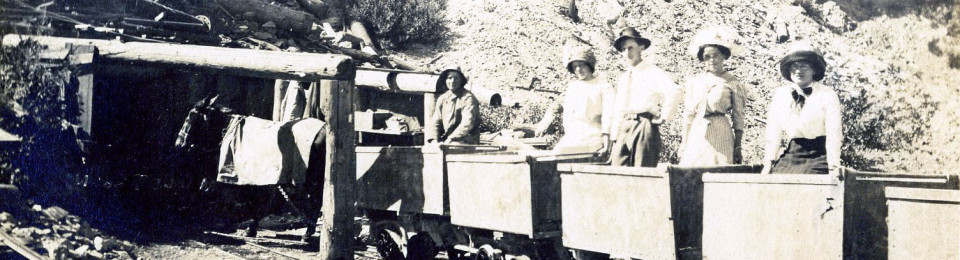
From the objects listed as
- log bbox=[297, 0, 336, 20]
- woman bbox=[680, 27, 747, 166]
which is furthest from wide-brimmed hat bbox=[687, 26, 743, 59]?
log bbox=[297, 0, 336, 20]

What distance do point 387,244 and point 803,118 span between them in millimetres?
5012

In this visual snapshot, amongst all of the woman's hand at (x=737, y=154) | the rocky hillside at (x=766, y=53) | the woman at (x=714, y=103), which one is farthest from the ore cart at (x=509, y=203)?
the rocky hillside at (x=766, y=53)

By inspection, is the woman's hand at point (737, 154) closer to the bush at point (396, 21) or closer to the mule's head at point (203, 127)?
the mule's head at point (203, 127)

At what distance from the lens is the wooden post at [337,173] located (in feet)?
Result: 28.6

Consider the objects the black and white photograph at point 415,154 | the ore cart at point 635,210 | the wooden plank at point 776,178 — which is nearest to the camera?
the wooden plank at point 776,178

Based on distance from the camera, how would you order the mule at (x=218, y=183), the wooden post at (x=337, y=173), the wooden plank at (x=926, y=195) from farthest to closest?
the mule at (x=218, y=183) → the wooden post at (x=337, y=173) → the wooden plank at (x=926, y=195)

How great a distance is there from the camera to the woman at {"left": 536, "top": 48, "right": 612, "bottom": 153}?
25.1 ft

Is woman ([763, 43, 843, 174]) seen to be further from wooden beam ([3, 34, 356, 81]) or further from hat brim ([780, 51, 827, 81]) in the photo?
wooden beam ([3, 34, 356, 81])

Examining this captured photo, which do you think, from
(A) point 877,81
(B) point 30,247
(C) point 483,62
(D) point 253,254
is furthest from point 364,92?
(A) point 877,81

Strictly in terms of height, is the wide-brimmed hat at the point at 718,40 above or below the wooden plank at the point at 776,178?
above

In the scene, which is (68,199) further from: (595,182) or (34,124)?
(595,182)

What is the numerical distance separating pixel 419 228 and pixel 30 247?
3652 millimetres

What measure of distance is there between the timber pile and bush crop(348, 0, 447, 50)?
51.0 feet

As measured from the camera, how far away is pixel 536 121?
19.3 m
